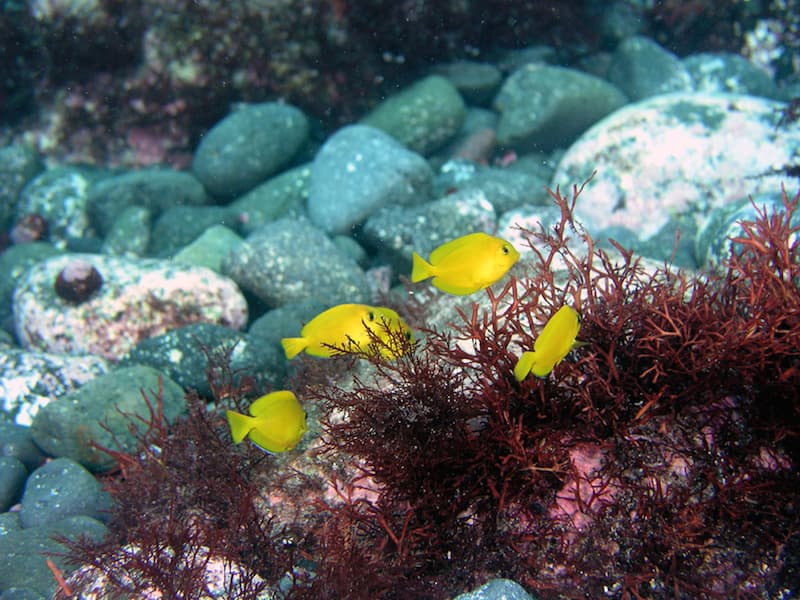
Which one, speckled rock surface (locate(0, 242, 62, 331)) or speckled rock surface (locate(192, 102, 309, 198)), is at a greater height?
speckled rock surface (locate(192, 102, 309, 198))

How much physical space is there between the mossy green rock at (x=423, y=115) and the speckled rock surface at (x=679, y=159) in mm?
2597

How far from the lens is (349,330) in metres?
2.93

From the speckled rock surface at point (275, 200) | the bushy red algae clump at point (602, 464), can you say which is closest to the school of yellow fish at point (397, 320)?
the bushy red algae clump at point (602, 464)

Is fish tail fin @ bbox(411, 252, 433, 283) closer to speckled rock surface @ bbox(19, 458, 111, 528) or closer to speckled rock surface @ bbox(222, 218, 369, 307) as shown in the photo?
speckled rock surface @ bbox(19, 458, 111, 528)

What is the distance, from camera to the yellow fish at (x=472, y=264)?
2.62 m

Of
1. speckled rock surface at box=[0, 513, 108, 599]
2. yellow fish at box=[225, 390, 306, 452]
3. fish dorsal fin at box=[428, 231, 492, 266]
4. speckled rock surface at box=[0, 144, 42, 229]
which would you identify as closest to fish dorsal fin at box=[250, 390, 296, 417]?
yellow fish at box=[225, 390, 306, 452]

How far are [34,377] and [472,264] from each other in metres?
5.01

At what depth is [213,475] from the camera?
3336 millimetres

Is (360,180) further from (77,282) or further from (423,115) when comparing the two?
(77,282)

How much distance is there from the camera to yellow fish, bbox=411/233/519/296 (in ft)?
8.61

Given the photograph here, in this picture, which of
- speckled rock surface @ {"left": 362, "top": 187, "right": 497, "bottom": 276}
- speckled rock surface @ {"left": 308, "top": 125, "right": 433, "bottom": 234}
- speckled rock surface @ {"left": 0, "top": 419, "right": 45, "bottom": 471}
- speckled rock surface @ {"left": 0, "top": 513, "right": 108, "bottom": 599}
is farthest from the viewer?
speckled rock surface @ {"left": 308, "top": 125, "right": 433, "bottom": 234}

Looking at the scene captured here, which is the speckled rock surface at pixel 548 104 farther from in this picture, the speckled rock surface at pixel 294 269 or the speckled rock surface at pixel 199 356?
the speckled rock surface at pixel 199 356

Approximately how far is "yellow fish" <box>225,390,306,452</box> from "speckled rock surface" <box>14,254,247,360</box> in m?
3.62

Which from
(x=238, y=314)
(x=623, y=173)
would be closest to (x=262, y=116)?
(x=238, y=314)
